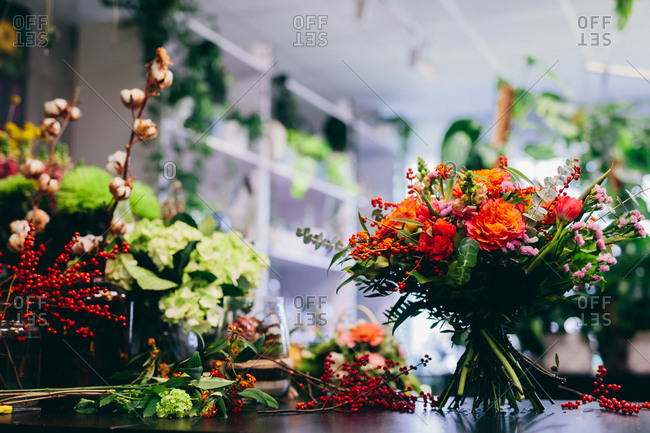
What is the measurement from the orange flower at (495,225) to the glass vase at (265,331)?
39 cm

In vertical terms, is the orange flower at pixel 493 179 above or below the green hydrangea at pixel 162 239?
above

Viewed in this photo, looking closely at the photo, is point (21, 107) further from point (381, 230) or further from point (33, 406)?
point (381, 230)

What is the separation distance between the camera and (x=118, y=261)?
108 centimetres

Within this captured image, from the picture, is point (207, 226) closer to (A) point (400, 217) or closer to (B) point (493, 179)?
(A) point (400, 217)

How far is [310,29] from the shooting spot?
12.0ft

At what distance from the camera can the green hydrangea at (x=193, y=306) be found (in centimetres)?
106

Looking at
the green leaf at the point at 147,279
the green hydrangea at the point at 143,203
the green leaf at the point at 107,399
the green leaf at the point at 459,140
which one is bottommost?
the green leaf at the point at 107,399

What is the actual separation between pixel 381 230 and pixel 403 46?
10.4 ft

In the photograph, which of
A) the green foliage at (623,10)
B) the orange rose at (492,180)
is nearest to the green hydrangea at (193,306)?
the orange rose at (492,180)

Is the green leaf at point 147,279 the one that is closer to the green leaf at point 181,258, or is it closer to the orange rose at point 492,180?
the green leaf at point 181,258

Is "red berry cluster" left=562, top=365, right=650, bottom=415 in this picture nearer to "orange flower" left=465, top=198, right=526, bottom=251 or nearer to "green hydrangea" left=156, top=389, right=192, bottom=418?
"orange flower" left=465, top=198, right=526, bottom=251

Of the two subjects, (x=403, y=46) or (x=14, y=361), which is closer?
(x=14, y=361)

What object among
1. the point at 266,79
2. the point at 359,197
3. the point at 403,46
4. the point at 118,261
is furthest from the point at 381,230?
the point at 359,197

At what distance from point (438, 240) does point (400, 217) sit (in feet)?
0.28
